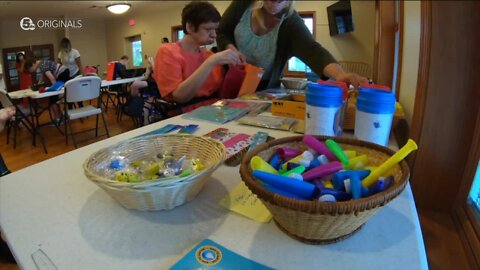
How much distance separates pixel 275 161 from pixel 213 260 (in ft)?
0.64

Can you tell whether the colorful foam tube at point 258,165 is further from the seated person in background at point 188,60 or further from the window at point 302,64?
the window at point 302,64

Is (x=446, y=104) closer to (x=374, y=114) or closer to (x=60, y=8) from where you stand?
(x=374, y=114)

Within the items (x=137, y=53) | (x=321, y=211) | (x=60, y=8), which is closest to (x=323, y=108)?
(x=321, y=211)

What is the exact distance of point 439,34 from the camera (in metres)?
0.97

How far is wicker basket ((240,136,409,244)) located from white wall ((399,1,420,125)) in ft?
3.26

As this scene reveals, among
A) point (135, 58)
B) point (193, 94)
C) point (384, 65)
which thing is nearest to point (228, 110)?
point (193, 94)

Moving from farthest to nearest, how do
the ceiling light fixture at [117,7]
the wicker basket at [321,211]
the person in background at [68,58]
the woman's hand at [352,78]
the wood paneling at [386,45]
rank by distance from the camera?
the ceiling light fixture at [117,7] < the person in background at [68,58] < the wood paneling at [386,45] < the woman's hand at [352,78] < the wicker basket at [321,211]

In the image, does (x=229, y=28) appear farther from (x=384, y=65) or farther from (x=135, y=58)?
(x=135, y=58)

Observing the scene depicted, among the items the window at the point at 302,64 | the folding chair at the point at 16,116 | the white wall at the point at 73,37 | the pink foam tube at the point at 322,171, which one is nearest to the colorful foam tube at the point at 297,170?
the pink foam tube at the point at 322,171

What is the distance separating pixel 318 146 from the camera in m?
0.52

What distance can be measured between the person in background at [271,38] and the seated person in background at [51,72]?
315 centimetres

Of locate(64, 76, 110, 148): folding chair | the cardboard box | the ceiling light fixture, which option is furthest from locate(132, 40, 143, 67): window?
the cardboard box

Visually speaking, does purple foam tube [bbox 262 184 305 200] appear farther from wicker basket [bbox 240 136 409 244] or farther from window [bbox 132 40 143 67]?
window [bbox 132 40 143 67]

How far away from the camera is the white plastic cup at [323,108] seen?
0.66 metres
